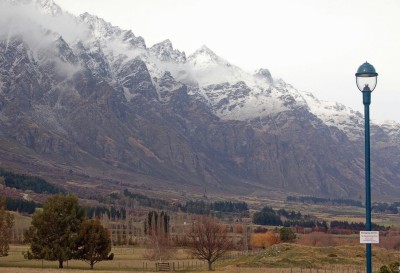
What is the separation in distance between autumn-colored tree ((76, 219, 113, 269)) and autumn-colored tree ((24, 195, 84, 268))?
1.29 metres

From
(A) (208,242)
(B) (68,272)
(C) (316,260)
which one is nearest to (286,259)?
(C) (316,260)

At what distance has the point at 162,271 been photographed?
371 ft

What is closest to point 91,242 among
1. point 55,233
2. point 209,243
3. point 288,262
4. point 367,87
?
point 55,233

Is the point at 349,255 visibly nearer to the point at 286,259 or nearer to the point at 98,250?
the point at 286,259

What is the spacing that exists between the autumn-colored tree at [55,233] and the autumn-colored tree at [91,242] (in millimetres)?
1289

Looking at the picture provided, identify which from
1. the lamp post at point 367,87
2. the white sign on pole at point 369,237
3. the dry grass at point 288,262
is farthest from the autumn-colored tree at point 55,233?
the white sign on pole at point 369,237

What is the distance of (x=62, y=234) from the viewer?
373ft

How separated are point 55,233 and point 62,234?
1166 millimetres

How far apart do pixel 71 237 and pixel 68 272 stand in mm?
28242

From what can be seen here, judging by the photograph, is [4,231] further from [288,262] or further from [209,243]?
[288,262]

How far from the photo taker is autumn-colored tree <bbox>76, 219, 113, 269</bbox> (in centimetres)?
11500

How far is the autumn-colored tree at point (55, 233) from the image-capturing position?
366 ft

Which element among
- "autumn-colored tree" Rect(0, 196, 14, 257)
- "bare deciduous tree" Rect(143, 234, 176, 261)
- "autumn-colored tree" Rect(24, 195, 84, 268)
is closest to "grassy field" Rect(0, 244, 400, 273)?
"autumn-colored tree" Rect(24, 195, 84, 268)

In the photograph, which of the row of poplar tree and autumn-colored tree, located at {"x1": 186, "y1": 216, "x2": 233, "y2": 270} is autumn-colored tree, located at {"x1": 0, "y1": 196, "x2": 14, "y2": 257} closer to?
the row of poplar tree
